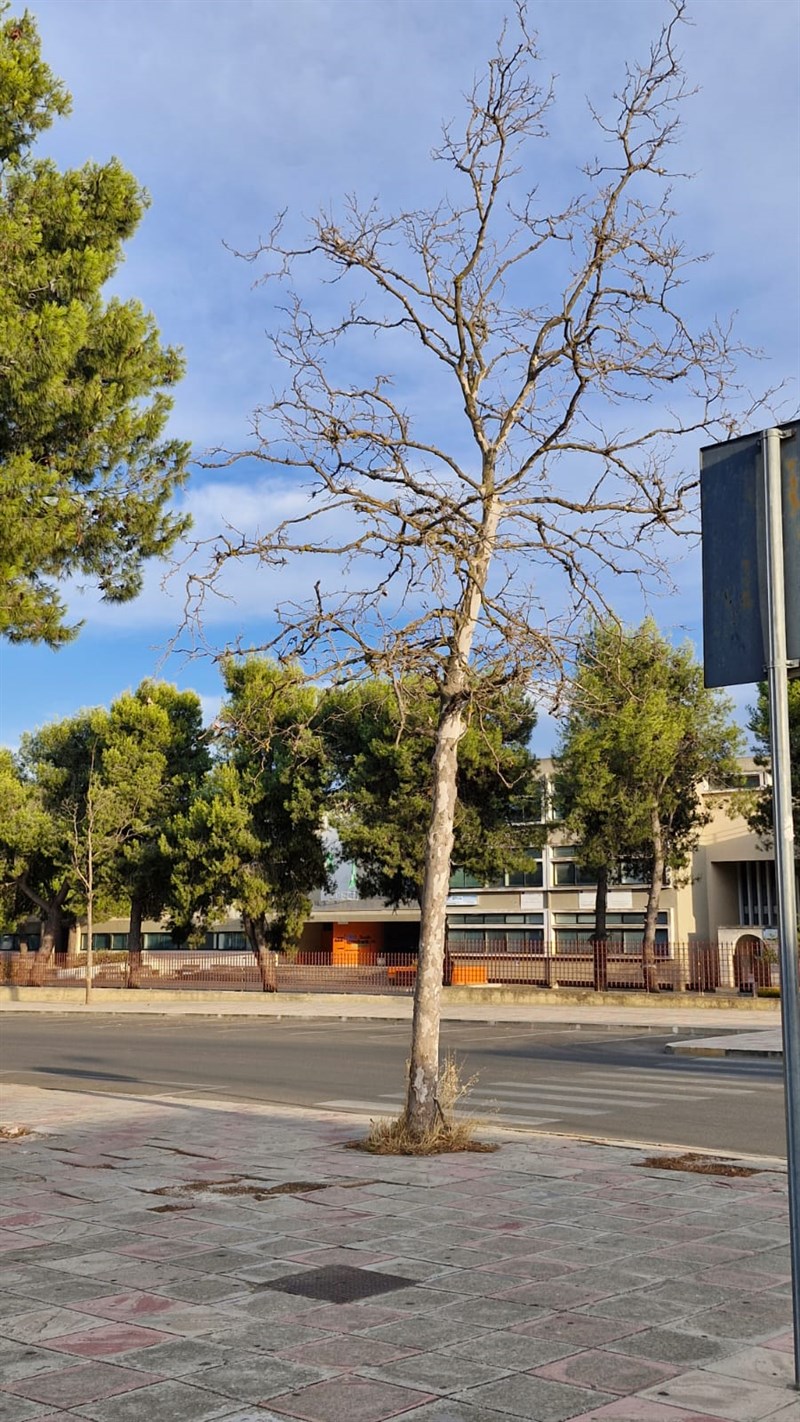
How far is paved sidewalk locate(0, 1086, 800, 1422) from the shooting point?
450 centimetres

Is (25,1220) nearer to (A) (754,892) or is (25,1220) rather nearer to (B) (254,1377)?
(B) (254,1377)

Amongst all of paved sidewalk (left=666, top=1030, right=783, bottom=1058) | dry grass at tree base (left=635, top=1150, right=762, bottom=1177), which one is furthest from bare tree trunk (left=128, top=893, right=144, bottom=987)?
dry grass at tree base (left=635, top=1150, right=762, bottom=1177)

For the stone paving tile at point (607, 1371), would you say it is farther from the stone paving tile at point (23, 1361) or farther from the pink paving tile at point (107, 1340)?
the stone paving tile at point (23, 1361)

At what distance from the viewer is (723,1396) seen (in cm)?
444

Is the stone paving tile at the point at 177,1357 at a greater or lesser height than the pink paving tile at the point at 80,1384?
lesser

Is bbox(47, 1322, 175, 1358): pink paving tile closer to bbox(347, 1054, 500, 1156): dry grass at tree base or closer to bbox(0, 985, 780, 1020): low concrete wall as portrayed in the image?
bbox(347, 1054, 500, 1156): dry grass at tree base

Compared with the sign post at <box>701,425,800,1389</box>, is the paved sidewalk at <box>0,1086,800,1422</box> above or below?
below

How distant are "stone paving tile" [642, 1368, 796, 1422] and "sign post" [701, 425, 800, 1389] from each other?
0.43 feet

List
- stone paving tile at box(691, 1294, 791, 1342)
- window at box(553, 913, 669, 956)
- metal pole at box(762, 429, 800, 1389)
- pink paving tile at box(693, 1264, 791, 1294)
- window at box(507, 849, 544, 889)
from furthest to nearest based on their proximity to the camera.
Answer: window at box(507, 849, 544, 889)
window at box(553, 913, 669, 956)
pink paving tile at box(693, 1264, 791, 1294)
stone paving tile at box(691, 1294, 791, 1342)
metal pole at box(762, 429, 800, 1389)

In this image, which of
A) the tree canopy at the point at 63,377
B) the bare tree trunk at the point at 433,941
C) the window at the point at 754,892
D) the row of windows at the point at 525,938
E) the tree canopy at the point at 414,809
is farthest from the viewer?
the row of windows at the point at 525,938

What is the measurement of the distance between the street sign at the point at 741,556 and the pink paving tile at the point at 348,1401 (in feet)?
8.77

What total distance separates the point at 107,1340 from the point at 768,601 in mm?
3831

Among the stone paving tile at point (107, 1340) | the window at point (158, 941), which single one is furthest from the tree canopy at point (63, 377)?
the window at point (158, 941)

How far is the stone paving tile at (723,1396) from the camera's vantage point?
14.0 feet
